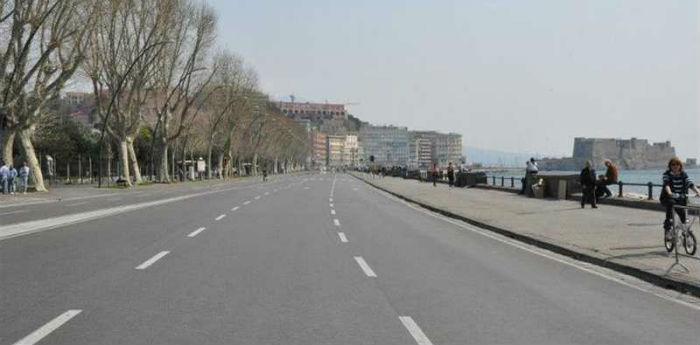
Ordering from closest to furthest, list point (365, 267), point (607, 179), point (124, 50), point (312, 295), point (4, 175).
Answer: point (312, 295)
point (365, 267)
point (607, 179)
point (4, 175)
point (124, 50)

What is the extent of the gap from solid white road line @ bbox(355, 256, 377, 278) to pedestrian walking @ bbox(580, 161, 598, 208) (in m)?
14.6

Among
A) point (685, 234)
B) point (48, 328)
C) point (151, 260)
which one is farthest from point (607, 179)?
point (48, 328)

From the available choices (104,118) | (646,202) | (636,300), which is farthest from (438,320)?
(104,118)

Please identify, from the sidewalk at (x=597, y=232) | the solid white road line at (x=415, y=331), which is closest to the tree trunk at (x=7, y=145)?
the sidewalk at (x=597, y=232)

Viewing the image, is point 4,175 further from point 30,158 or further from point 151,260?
point 151,260

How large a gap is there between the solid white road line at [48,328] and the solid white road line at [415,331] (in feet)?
11.0

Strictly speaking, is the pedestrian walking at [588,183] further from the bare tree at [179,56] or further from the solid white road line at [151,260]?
the bare tree at [179,56]

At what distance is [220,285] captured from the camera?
9.80 m

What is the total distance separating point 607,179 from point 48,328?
23530 mm

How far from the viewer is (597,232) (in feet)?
56.2

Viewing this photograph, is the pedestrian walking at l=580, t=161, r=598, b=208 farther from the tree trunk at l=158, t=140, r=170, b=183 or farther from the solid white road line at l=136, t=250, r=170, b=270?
the tree trunk at l=158, t=140, r=170, b=183

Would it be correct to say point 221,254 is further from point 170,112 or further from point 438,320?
point 170,112

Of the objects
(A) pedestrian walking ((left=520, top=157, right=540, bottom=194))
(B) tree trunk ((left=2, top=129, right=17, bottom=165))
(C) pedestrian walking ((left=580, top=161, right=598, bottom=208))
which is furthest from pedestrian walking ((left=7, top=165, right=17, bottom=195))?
(C) pedestrian walking ((left=580, top=161, right=598, bottom=208))

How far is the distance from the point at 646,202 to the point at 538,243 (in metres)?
10.8
